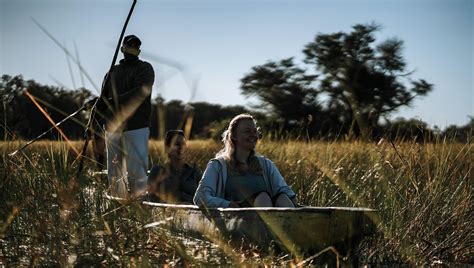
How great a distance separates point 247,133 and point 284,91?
2983cm

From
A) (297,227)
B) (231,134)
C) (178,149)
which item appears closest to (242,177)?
(231,134)

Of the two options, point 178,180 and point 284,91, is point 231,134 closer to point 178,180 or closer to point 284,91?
point 178,180

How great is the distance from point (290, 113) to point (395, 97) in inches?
193

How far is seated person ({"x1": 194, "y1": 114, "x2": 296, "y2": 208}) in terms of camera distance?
669 cm

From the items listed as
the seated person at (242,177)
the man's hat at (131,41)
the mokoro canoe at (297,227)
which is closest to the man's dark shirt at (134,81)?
the man's hat at (131,41)

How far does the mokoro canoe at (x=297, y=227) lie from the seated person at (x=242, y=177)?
57 cm

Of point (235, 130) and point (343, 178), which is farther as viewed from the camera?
Result: point (343, 178)

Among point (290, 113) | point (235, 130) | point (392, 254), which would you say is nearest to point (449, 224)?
point (392, 254)

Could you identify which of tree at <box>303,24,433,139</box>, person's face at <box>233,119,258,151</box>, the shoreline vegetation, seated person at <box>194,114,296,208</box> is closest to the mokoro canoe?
the shoreline vegetation

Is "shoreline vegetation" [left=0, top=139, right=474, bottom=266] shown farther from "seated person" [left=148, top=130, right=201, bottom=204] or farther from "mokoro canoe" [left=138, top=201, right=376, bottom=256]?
"seated person" [left=148, top=130, right=201, bottom=204]

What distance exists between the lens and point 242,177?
6.89 meters

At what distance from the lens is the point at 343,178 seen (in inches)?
355

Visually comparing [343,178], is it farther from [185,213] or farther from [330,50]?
[330,50]

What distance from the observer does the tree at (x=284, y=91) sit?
1405 inches
